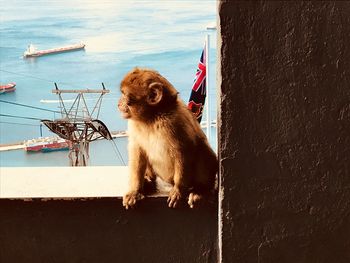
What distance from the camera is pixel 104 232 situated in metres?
1.67

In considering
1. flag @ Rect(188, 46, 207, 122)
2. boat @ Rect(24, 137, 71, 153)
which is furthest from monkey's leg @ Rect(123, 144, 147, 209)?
boat @ Rect(24, 137, 71, 153)

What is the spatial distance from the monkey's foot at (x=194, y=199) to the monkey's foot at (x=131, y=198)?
5.5 inches

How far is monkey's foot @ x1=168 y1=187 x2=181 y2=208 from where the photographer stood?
158 cm

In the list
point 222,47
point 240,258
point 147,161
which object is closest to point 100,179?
point 147,161

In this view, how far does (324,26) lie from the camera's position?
53.5 inches

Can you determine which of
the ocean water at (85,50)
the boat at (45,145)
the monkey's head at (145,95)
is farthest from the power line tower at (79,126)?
the boat at (45,145)

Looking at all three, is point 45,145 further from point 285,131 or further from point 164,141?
point 285,131

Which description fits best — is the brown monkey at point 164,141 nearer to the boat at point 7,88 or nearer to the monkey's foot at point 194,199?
the monkey's foot at point 194,199

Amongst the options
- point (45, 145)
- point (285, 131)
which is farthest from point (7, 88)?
point (285, 131)

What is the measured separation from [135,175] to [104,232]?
0.20 metres

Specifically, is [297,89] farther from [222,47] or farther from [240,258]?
[240,258]

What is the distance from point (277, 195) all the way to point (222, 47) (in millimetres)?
437

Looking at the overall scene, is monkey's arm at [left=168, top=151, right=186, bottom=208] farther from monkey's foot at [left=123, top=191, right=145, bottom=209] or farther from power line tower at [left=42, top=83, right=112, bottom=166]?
power line tower at [left=42, top=83, right=112, bottom=166]

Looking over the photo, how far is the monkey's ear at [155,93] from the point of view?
1520mm
